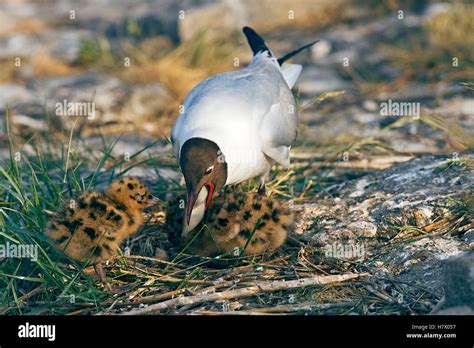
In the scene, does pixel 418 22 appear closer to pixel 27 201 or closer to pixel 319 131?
pixel 319 131

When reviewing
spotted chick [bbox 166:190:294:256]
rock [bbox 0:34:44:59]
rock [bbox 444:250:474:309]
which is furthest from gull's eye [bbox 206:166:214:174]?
rock [bbox 0:34:44:59]

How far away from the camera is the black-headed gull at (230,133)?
16.3 ft

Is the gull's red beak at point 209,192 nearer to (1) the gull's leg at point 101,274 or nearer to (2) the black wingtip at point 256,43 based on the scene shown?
(1) the gull's leg at point 101,274

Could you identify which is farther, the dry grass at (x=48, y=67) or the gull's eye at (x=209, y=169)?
the dry grass at (x=48, y=67)

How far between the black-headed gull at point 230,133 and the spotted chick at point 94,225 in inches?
14.9

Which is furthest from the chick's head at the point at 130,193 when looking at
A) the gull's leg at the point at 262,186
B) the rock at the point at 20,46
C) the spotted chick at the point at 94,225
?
the rock at the point at 20,46

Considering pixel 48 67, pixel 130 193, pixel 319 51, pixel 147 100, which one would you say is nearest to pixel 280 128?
pixel 130 193

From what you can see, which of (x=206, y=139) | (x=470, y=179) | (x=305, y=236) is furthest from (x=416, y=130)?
(x=206, y=139)

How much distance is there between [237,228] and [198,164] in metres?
0.46

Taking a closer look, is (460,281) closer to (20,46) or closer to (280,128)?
(280,128)

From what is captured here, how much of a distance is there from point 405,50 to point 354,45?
720mm

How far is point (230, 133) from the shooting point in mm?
5176

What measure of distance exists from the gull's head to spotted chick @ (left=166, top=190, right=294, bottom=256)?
179 mm
